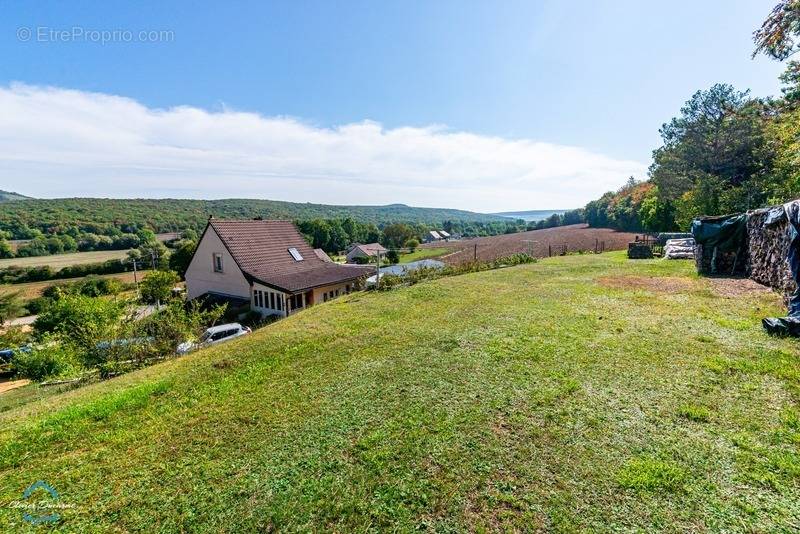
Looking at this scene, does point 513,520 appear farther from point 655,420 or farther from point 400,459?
point 655,420

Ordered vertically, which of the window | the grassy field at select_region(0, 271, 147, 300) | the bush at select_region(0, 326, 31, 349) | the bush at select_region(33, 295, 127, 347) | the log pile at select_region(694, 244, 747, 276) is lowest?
the grassy field at select_region(0, 271, 147, 300)

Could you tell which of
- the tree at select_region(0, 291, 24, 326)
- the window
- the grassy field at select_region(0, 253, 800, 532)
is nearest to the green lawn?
the window

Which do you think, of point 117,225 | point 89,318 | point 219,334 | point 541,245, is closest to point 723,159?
point 541,245

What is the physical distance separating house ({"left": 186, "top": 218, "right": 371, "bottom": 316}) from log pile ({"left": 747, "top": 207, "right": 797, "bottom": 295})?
12938mm

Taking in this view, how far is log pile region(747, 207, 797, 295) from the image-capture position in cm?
709

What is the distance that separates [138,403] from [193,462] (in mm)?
1983

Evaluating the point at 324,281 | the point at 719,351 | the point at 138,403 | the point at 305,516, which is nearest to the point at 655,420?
the point at 719,351

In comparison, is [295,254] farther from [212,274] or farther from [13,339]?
[13,339]

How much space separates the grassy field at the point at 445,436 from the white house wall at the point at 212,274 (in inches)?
427

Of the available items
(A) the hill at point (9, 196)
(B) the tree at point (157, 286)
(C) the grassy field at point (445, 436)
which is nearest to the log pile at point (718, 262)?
(C) the grassy field at point (445, 436)

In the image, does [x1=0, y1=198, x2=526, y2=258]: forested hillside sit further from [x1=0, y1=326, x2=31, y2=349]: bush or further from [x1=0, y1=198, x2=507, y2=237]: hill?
[x1=0, y1=326, x2=31, y2=349]: bush

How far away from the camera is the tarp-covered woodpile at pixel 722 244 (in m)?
9.94

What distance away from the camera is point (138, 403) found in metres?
4.52

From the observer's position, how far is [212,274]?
17.7 metres
